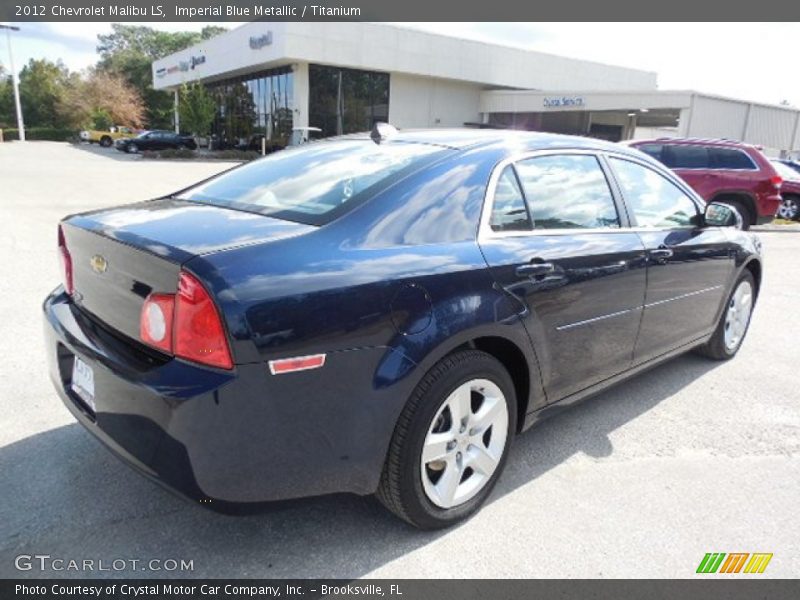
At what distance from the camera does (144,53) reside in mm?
84125

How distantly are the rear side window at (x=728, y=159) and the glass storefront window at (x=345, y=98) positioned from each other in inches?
923

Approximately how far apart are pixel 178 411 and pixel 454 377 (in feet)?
3.50

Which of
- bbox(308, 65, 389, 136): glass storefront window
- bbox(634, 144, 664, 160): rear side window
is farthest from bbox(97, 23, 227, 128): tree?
bbox(634, 144, 664, 160): rear side window

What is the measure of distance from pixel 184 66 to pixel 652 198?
160 ft

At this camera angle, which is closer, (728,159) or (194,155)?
(728,159)

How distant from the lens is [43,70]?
202 feet

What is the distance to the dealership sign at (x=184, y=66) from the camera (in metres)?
42.2

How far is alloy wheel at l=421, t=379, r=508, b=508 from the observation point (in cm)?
249

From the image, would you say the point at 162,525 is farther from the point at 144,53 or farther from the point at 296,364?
the point at 144,53

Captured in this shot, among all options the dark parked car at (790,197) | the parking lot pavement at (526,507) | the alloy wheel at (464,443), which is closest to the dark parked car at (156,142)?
the dark parked car at (790,197)

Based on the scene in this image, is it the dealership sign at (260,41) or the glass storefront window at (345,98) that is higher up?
the dealership sign at (260,41)

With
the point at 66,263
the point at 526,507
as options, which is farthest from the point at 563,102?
the point at 66,263

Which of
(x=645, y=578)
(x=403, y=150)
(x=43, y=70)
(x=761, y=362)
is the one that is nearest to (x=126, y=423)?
(x=403, y=150)

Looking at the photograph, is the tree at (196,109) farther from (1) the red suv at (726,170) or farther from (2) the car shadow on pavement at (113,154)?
(1) the red suv at (726,170)
